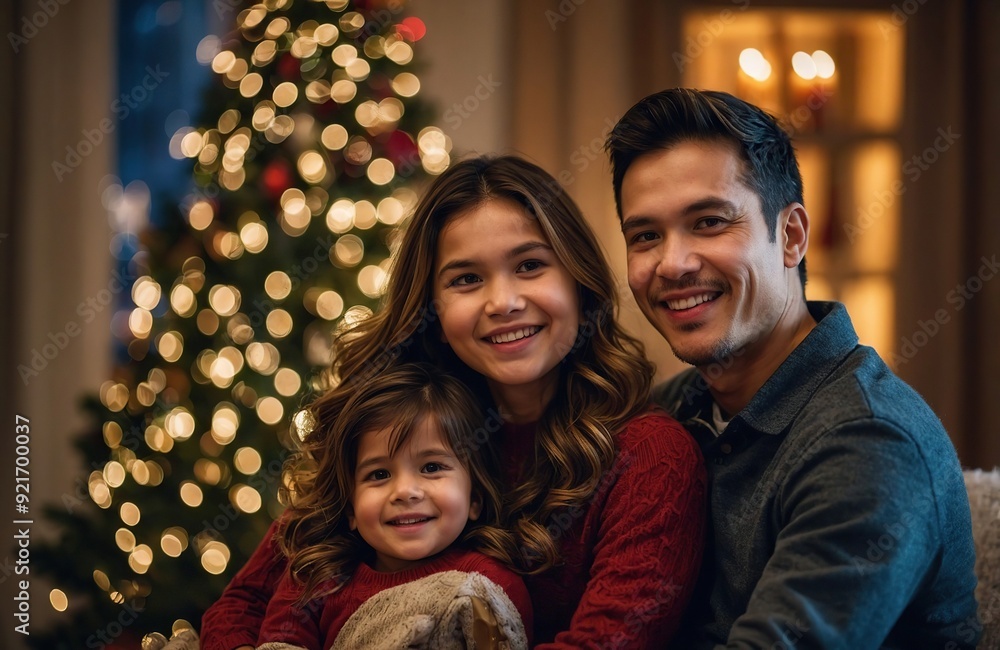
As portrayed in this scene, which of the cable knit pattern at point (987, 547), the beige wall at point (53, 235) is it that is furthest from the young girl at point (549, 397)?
the beige wall at point (53, 235)

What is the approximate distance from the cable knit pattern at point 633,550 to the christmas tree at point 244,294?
49.2 inches

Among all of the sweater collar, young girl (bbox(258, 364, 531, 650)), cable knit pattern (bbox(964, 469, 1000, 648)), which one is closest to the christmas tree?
young girl (bbox(258, 364, 531, 650))

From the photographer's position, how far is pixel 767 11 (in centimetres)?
395

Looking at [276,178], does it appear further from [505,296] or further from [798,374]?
[798,374]

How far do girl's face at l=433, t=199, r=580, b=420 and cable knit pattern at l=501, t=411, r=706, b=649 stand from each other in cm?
24

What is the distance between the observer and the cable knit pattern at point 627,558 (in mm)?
1407

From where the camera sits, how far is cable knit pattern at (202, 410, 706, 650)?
1407mm

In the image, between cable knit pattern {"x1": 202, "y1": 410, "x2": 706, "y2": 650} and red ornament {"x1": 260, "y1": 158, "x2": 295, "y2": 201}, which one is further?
red ornament {"x1": 260, "y1": 158, "x2": 295, "y2": 201}

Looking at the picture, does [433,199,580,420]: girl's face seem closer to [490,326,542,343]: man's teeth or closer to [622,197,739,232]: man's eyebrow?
[490,326,542,343]: man's teeth

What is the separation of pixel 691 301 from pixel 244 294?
1.61 meters

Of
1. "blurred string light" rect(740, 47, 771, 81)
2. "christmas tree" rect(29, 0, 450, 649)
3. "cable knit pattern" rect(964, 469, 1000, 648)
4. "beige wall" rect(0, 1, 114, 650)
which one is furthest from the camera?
"blurred string light" rect(740, 47, 771, 81)

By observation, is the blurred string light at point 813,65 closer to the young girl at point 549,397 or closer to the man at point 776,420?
the man at point 776,420

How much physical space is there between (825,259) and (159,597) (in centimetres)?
323

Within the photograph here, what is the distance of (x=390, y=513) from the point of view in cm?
161
